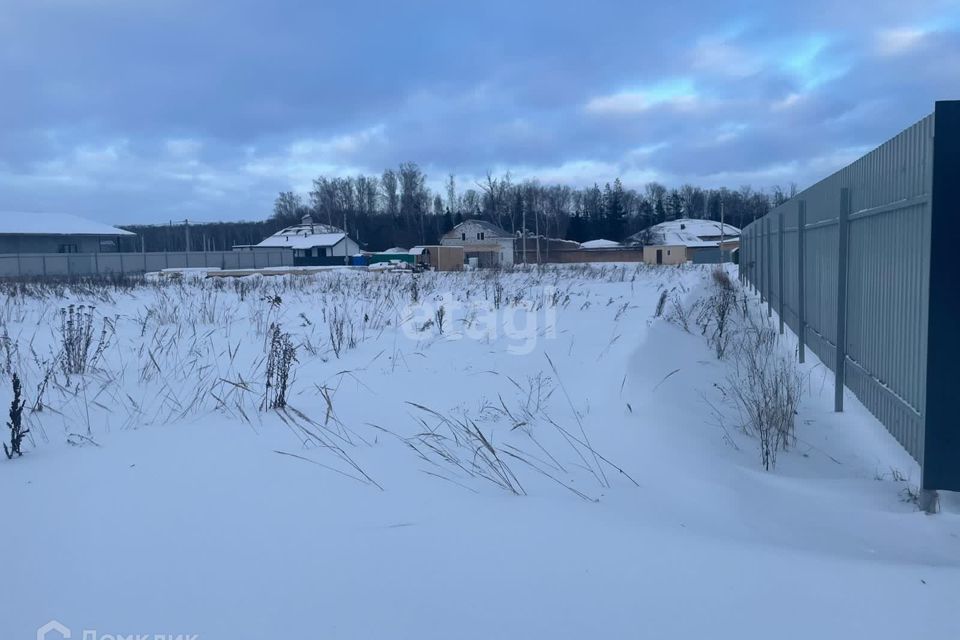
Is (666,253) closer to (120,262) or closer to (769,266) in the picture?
(120,262)

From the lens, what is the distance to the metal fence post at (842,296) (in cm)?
534

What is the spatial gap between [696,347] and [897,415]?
3.18 metres

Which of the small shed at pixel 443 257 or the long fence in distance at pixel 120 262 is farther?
the small shed at pixel 443 257

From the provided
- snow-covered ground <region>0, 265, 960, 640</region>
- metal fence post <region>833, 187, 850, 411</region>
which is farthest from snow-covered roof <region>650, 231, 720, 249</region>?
snow-covered ground <region>0, 265, 960, 640</region>

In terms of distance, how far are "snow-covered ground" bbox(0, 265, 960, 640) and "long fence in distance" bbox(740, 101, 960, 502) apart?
324 millimetres

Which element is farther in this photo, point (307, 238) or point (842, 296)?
point (307, 238)

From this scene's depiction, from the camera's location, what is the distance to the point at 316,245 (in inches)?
2507

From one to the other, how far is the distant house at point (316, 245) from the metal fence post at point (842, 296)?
186 feet

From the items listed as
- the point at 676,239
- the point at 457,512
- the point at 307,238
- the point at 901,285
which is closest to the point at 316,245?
the point at 307,238

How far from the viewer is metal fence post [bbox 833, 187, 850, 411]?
210 inches

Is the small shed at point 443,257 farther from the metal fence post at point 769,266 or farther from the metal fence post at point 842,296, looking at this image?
the metal fence post at point 842,296

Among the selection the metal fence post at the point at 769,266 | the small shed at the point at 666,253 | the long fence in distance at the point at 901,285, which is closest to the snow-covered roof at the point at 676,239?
the small shed at the point at 666,253

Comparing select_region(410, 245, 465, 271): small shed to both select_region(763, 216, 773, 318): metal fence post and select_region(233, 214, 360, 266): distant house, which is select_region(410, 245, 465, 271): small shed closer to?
select_region(233, 214, 360, 266): distant house

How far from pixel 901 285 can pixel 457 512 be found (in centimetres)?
289
